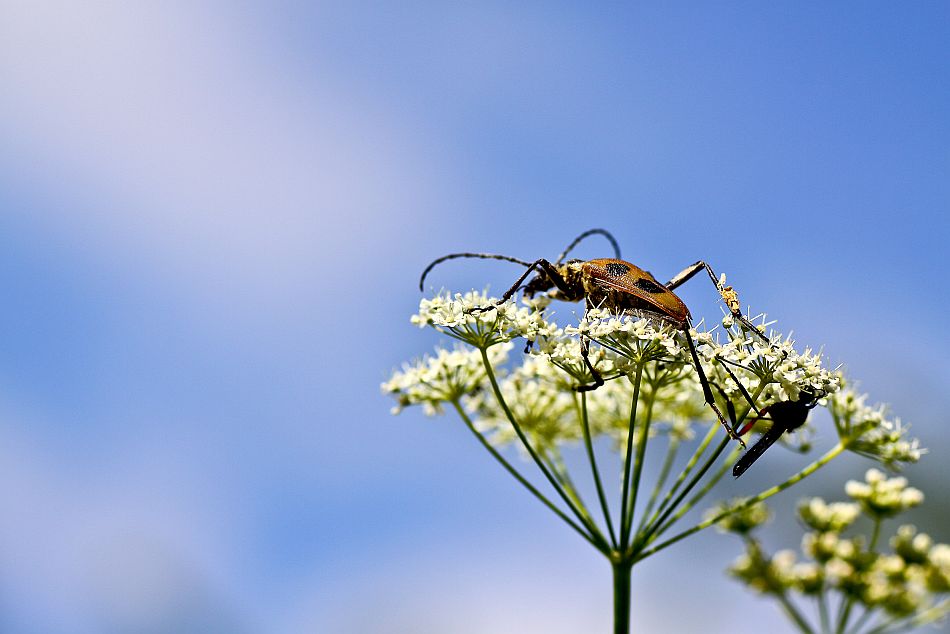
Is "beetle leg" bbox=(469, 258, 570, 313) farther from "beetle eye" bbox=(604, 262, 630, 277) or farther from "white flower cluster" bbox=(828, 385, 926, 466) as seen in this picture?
"white flower cluster" bbox=(828, 385, 926, 466)

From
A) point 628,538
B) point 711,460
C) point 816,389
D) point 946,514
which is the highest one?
point 946,514

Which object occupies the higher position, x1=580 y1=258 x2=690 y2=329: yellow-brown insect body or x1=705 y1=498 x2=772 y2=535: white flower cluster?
x1=580 y1=258 x2=690 y2=329: yellow-brown insect body

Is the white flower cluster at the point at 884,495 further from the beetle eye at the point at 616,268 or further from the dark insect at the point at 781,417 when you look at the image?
the beetle eye at the point at 616,268

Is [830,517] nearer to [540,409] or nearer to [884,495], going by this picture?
[884,495]

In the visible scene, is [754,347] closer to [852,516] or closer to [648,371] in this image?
[648,371]

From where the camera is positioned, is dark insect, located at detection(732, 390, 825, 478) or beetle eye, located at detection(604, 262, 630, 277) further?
beetle eye, located at detection(604, 262, 630, 277)

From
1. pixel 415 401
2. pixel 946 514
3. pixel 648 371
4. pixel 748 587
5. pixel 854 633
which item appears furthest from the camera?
pixel 946 514

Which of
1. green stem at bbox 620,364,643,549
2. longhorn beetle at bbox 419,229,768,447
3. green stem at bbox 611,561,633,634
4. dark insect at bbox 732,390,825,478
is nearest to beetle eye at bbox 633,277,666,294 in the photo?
longhorn beetle at bbox 419,229,768,447

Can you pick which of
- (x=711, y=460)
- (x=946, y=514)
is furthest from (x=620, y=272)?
(x=946, y=514)
